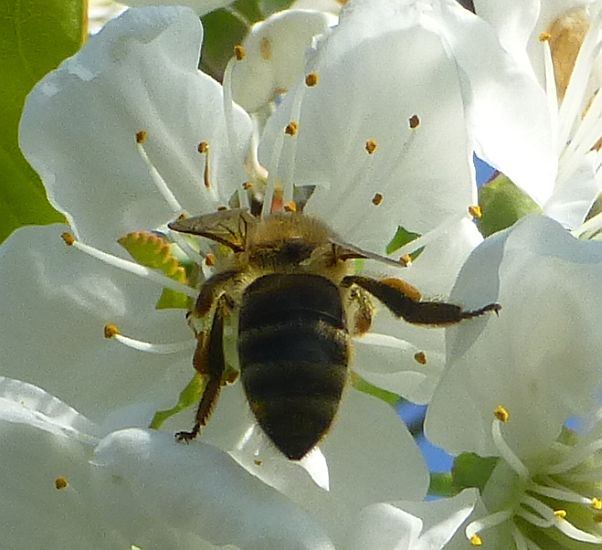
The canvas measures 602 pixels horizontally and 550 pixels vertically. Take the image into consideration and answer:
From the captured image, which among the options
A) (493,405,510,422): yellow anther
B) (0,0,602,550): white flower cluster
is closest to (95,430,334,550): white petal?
(0,0,602,550): white flower cluster

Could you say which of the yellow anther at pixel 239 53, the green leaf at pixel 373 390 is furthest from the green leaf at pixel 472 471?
the yellow anther at pixel 239 53

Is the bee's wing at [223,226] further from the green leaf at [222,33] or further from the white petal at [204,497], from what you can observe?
the green leaf at [222,33]

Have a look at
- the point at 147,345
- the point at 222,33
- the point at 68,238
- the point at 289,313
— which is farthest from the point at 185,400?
the point at 222,33

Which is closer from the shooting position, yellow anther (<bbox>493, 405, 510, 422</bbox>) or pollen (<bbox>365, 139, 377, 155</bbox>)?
yellow anther (<bbox>493, 405, 510, 422</bbox>)

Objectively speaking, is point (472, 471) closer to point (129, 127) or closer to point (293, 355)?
point (293, 355)

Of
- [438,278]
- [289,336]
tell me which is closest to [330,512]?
[289,336]

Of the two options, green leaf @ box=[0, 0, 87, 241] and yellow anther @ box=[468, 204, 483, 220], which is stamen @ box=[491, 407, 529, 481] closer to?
yellow anther @ box=[468, 204, 483, 220]
